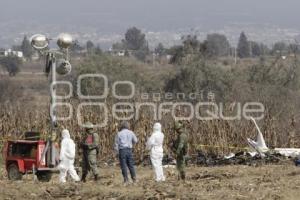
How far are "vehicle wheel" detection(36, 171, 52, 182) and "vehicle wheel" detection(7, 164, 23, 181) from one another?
731 millimetres

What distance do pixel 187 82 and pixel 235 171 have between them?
26533 mm

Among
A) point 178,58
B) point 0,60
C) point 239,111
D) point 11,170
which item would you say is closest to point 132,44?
point 0,60

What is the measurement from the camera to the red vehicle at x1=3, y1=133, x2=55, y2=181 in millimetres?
22891

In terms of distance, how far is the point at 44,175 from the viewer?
75.3 ft

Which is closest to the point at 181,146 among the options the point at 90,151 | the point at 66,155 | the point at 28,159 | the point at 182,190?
the point at 90,151

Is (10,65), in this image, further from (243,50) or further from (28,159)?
(28,159)

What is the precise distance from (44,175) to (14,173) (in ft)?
4.18

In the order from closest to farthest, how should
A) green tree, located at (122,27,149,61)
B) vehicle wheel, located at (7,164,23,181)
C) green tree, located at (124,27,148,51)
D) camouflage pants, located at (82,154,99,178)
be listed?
camouflage pants, located at (82,154,99,178), vehicle wheel, located at (7,164,23,181), green tree, located at (122,27,149,61), green tree, located at (124,27,148,51)

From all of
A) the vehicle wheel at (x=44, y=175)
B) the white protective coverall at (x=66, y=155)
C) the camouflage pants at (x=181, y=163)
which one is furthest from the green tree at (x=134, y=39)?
the camouflage pants at (x=181, y=163)

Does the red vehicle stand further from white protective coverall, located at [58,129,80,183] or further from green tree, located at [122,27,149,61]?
green tree, located at [122,27,149,61]

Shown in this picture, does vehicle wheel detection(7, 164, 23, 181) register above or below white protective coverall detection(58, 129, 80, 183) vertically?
below

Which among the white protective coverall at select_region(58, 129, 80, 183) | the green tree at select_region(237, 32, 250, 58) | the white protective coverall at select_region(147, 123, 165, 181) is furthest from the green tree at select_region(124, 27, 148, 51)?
the white protective coverall at select_region(147, 123, 165, 181)

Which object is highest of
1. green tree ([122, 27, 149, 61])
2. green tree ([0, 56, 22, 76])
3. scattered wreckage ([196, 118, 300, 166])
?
green tree ([122, 27, 149, 61])

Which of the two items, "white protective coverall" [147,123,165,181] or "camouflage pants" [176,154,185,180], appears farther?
"camouflage pants" [176,154,185,180]
